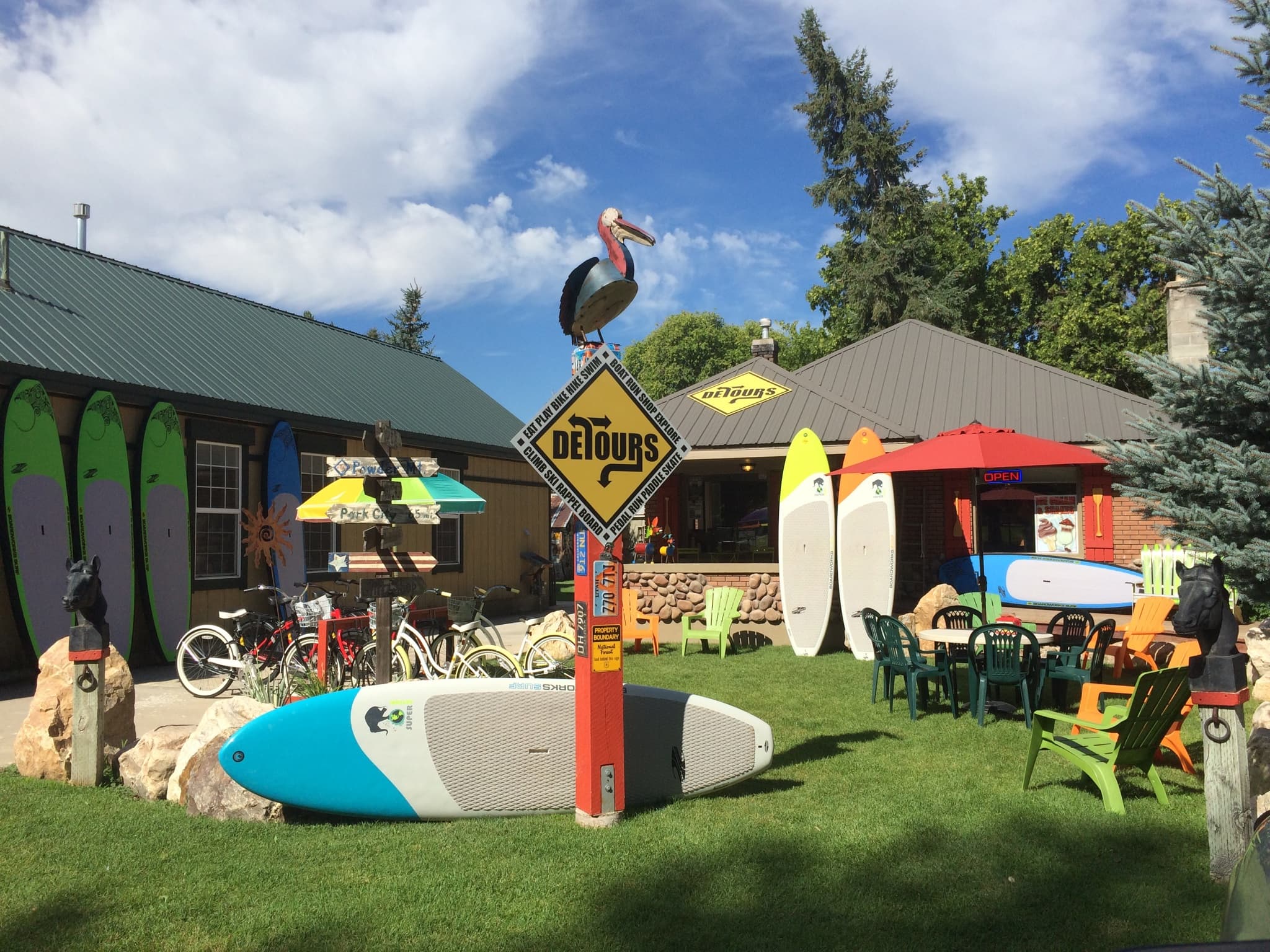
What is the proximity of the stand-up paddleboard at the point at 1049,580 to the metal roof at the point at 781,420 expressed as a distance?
2.27m

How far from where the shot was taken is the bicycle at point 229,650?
8570 millimetres

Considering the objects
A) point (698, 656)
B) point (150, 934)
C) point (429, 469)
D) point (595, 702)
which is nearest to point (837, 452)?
point (698, 656)

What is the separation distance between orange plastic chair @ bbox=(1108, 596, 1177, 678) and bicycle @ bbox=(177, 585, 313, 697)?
24.8 ft

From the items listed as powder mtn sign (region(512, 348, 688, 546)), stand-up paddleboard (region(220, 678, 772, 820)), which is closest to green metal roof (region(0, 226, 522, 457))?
stand-up paddleboard (region(220, 678, 772, 820))

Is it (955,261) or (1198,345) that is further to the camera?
(955,261)

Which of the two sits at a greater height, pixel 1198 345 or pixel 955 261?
pixel 955 261

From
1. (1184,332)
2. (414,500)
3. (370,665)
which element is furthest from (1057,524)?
(370,665)

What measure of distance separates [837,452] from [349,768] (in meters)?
9.41

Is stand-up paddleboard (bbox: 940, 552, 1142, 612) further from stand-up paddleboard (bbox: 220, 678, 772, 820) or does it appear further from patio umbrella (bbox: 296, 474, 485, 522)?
→ stand-up paddleboard (bbox: 220, 678, 772, 820)

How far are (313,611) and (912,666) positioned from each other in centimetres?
533

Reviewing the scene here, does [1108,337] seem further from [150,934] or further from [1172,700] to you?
[150,934]

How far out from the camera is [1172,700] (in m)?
4.68

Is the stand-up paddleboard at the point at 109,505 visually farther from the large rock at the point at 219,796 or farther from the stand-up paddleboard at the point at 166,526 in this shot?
the large rock at the point at 219,796

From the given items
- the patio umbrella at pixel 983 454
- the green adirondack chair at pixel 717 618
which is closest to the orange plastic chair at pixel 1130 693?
the patio umbrella at pixel 983 454
